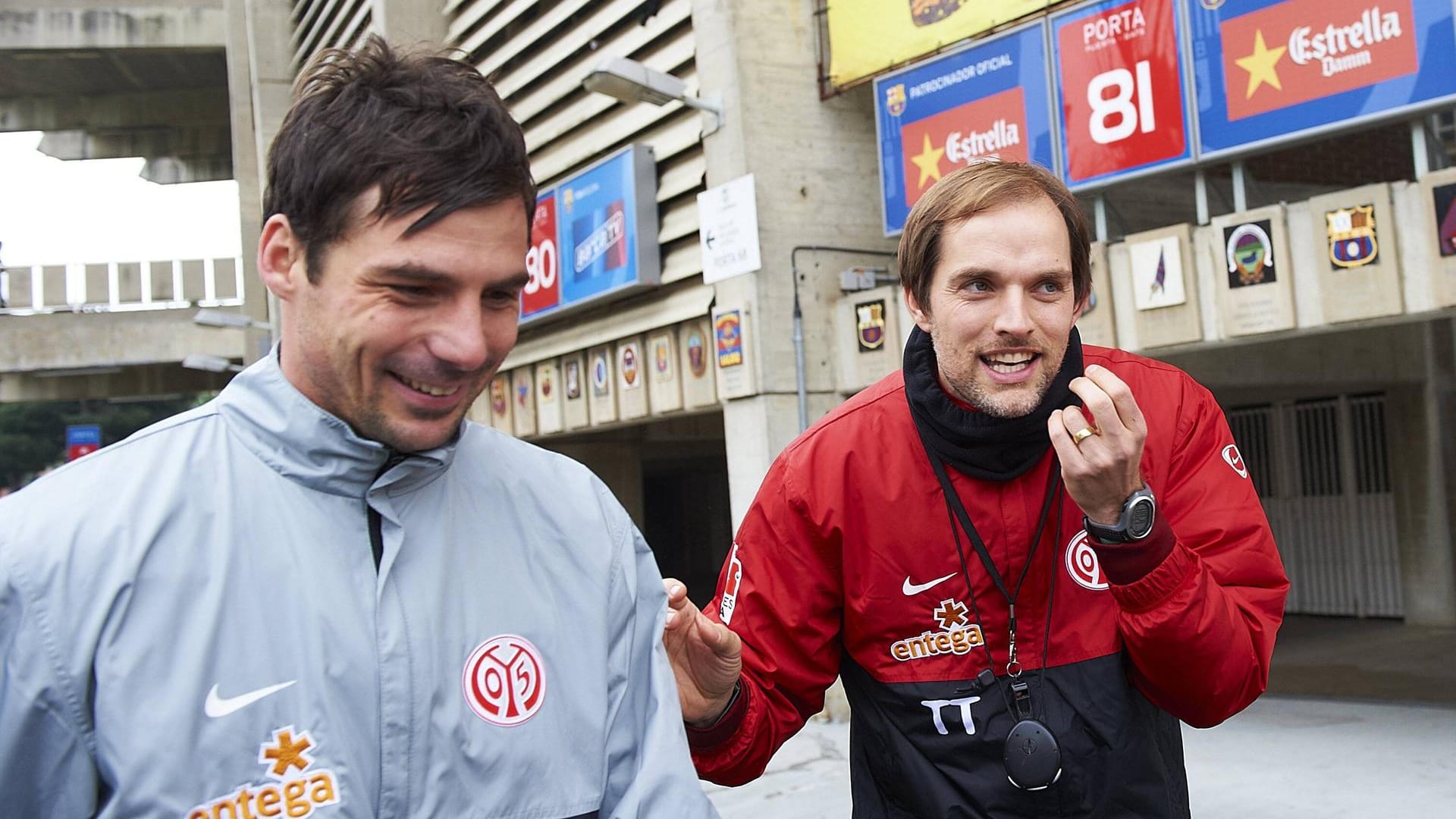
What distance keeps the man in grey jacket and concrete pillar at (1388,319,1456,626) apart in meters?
13.5

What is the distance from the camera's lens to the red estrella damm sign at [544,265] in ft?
40.7

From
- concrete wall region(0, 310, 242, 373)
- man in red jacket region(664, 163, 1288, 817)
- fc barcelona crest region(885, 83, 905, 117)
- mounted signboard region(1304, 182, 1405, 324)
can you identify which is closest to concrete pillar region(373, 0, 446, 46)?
fc barcelona crest region(885, 83, 905, 117)

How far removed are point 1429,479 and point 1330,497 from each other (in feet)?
3.93

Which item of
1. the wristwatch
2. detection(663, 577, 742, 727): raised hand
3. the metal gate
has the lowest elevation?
the metal gate

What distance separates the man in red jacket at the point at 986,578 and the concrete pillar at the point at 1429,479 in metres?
12.1

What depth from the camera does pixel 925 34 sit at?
30.5 ft

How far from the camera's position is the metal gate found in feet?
44.8

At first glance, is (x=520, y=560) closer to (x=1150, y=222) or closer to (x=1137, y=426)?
(x=1137, y=426)

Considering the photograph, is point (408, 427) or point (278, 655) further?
point (408, 427)

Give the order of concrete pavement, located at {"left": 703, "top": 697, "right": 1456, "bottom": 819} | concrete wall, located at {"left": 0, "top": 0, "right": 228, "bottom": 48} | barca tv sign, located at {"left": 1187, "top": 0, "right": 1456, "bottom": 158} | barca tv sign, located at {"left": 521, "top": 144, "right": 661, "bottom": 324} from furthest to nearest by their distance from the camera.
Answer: concrete wall, located at {"left": 0, "top": 0, "right": 228, "bottom": 48}
barca tv sign, located at {"left": 521, "top": 144, "right": 661, "bottom": 324}
barca tv sign, located at {"left": 1187, "top": 0, "right": 1456, "bottom": 158}
concrete pavement, located at {"left": 703, "top": 697, "right": 1456, "bottom": 819}

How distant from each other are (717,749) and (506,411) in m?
12.0

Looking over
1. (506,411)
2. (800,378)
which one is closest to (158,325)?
(506,411)

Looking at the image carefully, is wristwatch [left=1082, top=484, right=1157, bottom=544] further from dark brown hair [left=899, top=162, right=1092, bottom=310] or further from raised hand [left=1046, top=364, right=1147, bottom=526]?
dark brown hair [left=899, top=162, right=1092, bottom=310]

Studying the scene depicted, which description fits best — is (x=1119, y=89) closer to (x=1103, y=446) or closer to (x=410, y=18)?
(x=1103, y=446)
